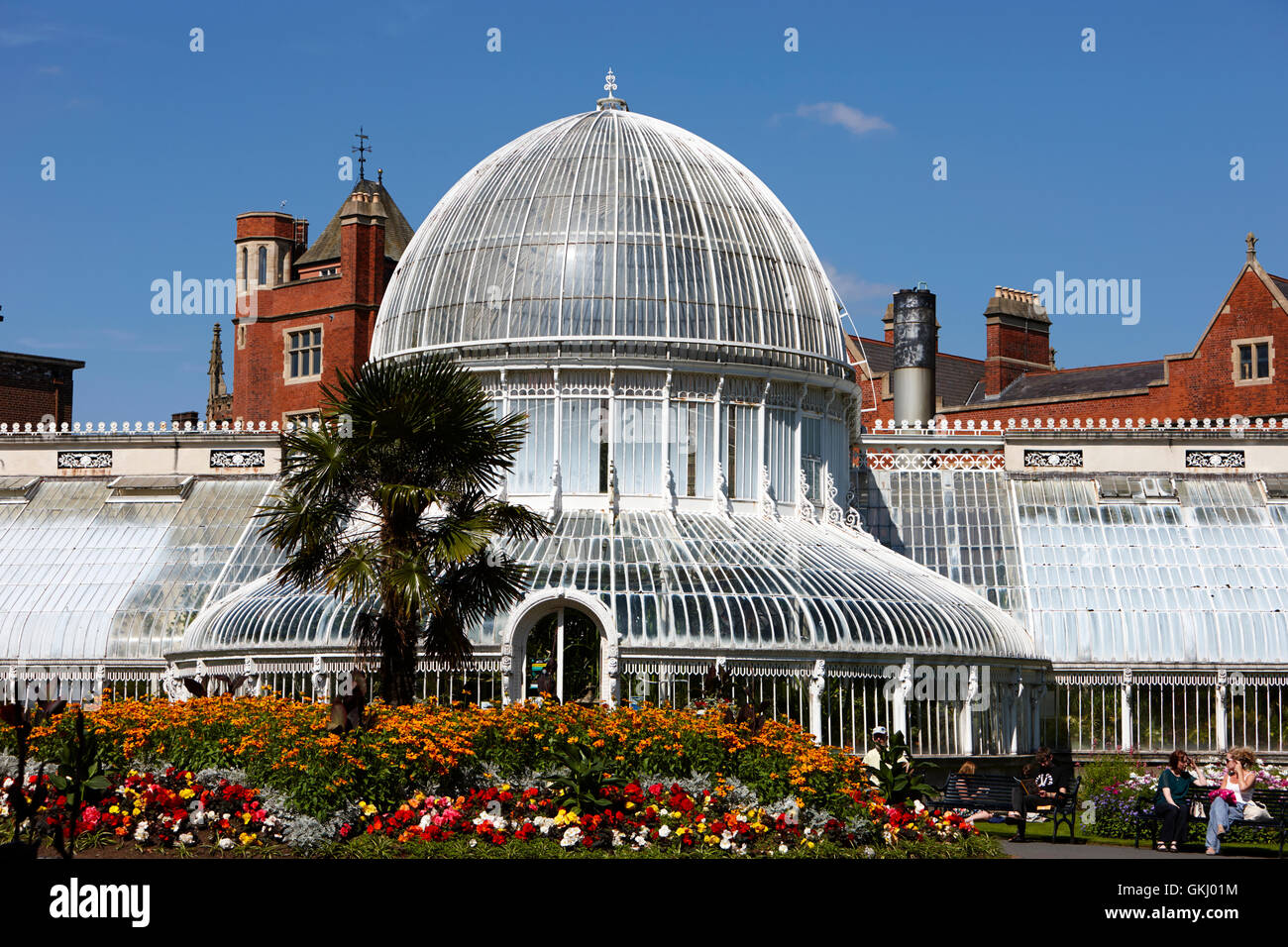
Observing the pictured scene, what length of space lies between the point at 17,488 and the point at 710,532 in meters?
18.1

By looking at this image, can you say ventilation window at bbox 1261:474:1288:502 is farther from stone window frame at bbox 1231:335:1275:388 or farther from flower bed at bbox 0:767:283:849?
flower bed at bbox 0:767:283:849

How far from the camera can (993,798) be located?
2617cm

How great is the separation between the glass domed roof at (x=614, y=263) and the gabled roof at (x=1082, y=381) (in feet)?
89.2

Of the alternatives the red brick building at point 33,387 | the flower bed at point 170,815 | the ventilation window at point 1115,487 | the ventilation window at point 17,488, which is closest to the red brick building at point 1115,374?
the ventilation window at point 1115,487

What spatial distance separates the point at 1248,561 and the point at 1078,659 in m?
4.93

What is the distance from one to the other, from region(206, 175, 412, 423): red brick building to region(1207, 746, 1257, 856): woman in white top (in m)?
39.0

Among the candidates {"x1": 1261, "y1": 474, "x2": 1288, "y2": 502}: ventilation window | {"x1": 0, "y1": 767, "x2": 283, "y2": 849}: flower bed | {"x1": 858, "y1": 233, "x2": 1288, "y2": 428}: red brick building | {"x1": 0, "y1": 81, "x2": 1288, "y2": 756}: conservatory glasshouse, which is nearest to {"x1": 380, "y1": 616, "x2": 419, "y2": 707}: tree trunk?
{"x1": 0, "y1": 767, "x2": 283, "y2": 849}: flower bed

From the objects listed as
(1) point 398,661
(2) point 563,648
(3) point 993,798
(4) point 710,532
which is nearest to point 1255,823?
(3) point 993,798

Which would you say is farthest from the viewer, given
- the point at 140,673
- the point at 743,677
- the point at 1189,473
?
the point at 1189,473

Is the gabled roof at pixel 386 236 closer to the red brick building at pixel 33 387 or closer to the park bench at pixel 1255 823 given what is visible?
the red brick building at pixel 33 387

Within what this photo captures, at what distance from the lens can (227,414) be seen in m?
71.8

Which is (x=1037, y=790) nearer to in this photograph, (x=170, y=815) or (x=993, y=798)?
(x=993, y=798)
